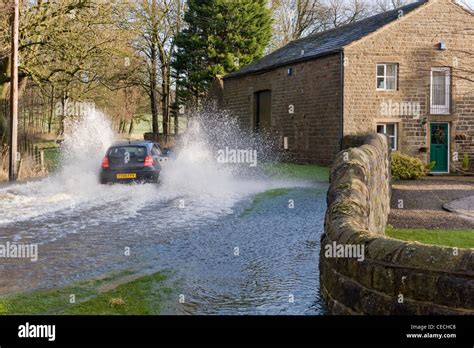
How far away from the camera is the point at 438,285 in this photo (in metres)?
4.52

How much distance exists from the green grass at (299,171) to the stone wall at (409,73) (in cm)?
259

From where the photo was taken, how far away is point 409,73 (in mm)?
28953

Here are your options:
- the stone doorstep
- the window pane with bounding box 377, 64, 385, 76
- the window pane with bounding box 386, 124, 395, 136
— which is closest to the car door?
the stone doorstep

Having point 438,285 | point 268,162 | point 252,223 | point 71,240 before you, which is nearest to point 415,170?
point 268,162

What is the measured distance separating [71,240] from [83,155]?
18507mm

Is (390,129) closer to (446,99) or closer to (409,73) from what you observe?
(409,73)

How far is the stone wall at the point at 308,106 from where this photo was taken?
94.8 feet

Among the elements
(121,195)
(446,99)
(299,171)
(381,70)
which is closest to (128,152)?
(121,195)

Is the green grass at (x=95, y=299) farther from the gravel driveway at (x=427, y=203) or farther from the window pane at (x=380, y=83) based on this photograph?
the window pane at (x=380, y=83)

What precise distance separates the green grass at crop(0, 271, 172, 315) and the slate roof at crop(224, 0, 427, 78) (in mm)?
22530

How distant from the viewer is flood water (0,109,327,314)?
25.1 ft

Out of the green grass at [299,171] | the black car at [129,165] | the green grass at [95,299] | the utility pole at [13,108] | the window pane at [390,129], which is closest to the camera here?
the green grass at [95,299]

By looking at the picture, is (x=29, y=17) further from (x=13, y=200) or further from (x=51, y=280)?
(x=51, y=280)

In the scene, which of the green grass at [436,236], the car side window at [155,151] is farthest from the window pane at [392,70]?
the green grass at [436,236]
